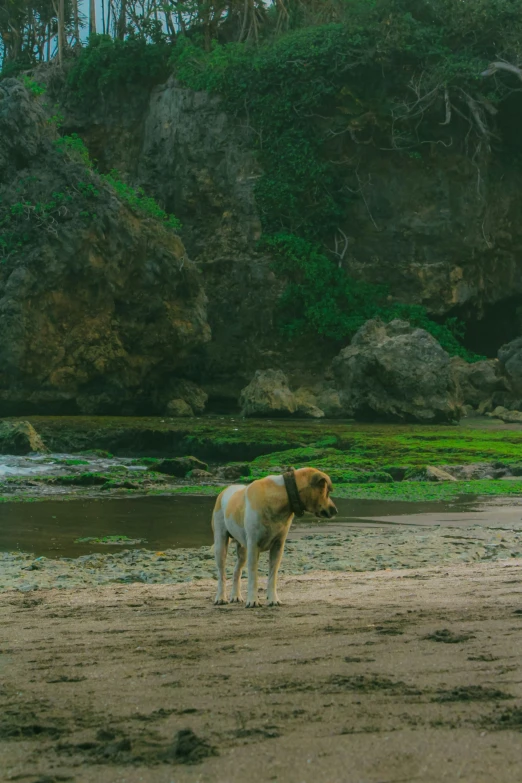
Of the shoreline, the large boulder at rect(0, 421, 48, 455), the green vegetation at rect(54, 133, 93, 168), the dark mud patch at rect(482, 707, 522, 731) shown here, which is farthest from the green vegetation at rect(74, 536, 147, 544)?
the green vegetation at rect(54, 133, 93, 168)

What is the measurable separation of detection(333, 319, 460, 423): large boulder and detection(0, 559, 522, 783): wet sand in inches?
940

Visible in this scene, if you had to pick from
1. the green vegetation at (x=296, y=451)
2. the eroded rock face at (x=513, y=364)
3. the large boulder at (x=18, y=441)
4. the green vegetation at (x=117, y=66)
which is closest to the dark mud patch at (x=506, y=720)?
the green vegetation at (x=296, y=451)

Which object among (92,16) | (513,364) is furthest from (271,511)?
(92,16)

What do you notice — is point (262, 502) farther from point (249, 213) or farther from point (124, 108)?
point (124, 108)

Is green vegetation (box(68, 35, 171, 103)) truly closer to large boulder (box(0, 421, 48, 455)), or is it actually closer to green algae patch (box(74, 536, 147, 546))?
large boulder (box(0, 421, 48, 455))

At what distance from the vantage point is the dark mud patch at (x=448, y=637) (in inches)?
165

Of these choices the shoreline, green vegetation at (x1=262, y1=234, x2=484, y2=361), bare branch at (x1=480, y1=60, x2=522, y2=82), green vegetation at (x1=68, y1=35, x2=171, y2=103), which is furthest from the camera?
green vegetation at (x1=68, y1=35, x2=171, y2=103)

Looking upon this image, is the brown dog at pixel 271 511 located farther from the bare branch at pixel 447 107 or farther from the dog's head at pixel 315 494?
the bare branch at pixel 447 107

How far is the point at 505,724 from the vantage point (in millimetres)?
2947

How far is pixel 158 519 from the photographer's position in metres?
12.4

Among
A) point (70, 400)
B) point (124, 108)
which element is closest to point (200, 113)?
point (124, 108)

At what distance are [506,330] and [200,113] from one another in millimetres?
16637

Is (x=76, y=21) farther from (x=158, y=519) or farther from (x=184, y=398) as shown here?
(x=158, y=519)

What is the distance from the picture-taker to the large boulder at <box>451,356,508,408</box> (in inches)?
1383
